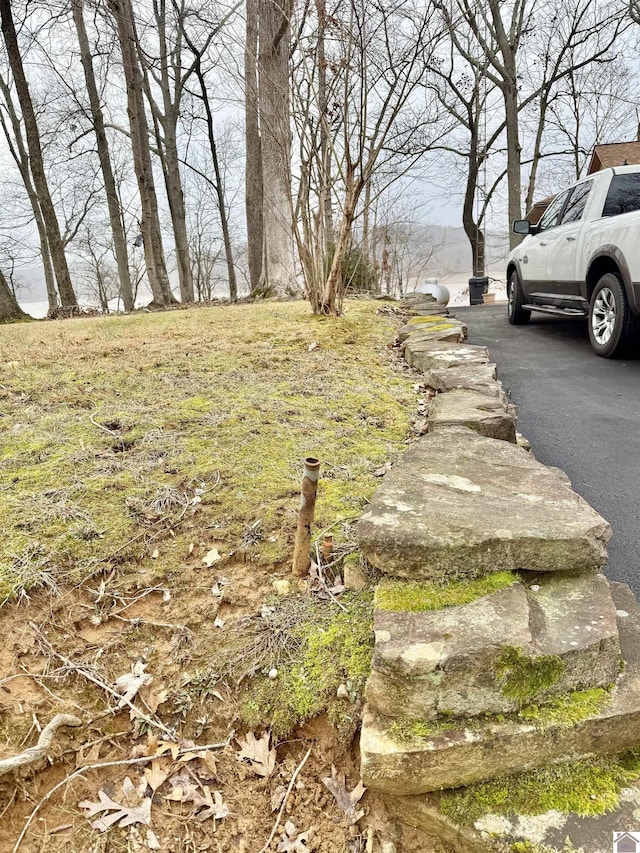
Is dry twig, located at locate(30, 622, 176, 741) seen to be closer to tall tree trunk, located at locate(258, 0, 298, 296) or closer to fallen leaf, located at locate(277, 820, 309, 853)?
fallen leaf, located at locate(277, 820, 309, 853)

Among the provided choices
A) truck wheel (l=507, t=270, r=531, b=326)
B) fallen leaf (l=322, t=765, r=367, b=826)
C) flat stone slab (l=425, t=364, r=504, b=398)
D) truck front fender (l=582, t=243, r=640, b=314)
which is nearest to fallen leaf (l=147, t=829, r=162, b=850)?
fallen leaf (l=322, t=765, r=367, b=826)

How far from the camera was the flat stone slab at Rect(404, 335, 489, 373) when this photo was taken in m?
3.72

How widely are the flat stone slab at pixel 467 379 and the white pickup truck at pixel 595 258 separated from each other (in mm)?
1706

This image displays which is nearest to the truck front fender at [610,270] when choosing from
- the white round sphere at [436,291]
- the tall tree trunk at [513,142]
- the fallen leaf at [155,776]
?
the fallen leaf at [155,776]

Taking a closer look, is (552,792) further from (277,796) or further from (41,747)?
(41,747)

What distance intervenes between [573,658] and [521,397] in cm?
Answer: 294

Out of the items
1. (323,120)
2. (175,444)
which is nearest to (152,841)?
(175,444)

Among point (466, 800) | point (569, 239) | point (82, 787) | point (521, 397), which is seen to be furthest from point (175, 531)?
point (569, 239)

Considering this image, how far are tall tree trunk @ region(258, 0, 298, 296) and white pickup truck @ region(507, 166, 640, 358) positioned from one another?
115 inches

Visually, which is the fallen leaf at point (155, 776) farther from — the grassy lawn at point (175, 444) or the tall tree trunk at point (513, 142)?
the tall tree trunk at point (513, 142)

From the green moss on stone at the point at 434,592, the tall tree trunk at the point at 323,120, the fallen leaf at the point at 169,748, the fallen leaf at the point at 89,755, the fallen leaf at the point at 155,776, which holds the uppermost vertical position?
the tall tree trunk at the point at 323,120

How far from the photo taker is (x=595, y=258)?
4586mm

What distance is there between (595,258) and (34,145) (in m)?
10.9

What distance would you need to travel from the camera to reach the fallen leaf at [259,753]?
125 cm
